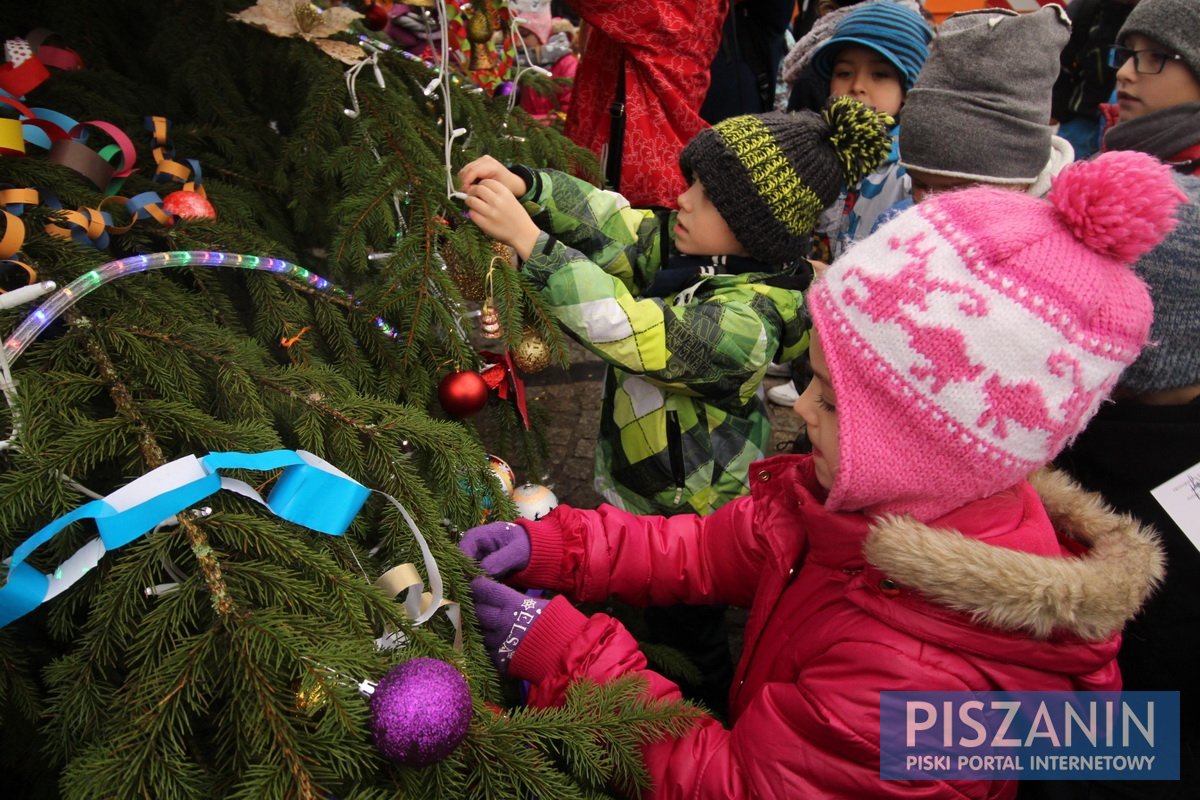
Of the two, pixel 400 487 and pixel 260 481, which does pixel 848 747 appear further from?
pixel 260 481

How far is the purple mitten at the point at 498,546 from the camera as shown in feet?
4.88

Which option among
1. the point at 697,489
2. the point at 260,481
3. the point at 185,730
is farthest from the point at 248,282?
the point at 697,489

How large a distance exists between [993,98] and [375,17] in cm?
201

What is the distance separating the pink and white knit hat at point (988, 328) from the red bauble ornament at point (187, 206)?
1.23 m

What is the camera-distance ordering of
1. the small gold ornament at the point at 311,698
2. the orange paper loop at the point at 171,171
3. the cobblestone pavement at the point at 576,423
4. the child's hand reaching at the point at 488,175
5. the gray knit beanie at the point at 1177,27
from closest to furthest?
the small gold ornament at the point at 311,698 → the orange paper loop at the point at 171,171 → the child's hand reaching at the point at 488,175 → the gray knit beanie at the point at 1177,27 → the cobblestone pavement at the point at 576,423

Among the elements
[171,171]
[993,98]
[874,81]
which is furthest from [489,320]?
[874,81]

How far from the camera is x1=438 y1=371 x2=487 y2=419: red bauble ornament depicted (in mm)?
1512

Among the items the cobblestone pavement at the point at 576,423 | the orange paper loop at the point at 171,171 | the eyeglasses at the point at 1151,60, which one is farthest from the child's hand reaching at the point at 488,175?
the eyeglasses at the point at 1151,60

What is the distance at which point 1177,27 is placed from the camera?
7.94ft

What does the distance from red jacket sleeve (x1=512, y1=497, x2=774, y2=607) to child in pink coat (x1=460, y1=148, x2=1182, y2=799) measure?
30 cm

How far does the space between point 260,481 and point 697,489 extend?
4.63 ft

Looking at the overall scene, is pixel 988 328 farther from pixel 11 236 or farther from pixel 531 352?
pixel 11 236

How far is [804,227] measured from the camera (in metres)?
2.07

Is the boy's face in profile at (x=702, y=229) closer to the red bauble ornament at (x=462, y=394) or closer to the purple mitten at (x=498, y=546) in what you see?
the red bauble ornament at (x=462, y=394)
